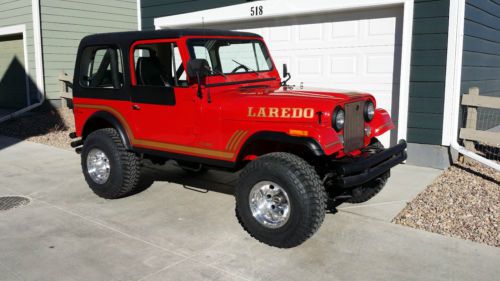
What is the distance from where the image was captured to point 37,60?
11953mm

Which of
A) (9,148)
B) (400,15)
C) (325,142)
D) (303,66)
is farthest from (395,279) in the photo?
(9,148)

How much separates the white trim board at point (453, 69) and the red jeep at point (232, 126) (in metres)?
2.14

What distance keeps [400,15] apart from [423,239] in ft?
13.2

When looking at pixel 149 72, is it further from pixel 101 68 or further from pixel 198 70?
pixel 198 70

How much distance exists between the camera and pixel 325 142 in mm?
3924

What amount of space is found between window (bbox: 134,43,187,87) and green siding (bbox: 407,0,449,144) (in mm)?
3770

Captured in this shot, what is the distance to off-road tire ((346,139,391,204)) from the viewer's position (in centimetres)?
494

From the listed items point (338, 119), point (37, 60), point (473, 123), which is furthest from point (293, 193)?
point (37, 60)

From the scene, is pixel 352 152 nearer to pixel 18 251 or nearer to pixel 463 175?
pixel 463 175

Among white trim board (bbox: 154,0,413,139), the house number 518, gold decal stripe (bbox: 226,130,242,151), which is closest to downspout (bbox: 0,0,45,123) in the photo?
white trim board (bbox: 154,0,413,139)

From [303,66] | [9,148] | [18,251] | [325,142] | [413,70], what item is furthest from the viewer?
[9,148]

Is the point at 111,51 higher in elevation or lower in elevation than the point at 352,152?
higher

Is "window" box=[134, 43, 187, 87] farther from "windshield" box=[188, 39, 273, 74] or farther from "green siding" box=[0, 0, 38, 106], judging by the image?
"green siding" box=[0, 0, 38, 106]

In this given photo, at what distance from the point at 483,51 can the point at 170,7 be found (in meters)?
6.14
